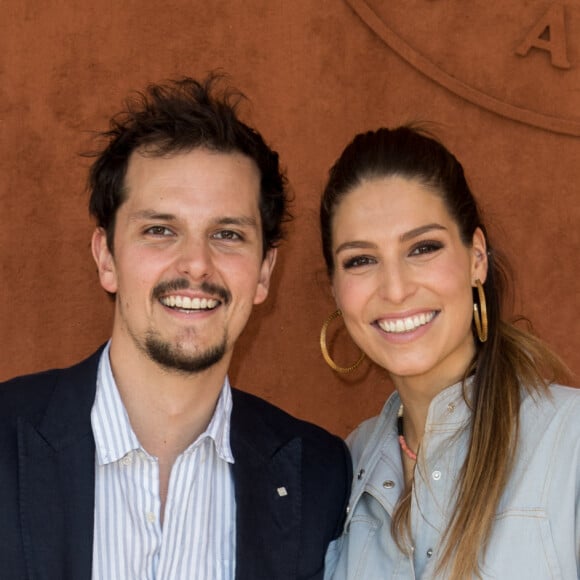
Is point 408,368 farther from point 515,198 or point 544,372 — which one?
point 515,198

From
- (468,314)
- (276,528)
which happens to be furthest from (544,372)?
(276,528)

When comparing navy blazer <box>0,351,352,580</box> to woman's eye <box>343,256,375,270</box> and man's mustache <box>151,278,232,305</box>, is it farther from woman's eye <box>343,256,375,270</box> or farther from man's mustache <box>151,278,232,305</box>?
woman's eye <box>343,256,375,270</box>

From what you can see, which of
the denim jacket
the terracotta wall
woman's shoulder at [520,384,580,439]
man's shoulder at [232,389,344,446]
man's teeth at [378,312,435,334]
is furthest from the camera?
the terracotta wall

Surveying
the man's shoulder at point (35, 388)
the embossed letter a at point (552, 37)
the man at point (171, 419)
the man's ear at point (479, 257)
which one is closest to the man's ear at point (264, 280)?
the man at point (171, 419)

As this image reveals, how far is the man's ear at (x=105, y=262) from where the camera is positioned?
283cm

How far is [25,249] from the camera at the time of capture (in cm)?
344

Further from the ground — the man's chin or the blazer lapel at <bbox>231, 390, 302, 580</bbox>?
the man's chin

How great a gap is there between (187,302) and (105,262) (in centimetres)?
33

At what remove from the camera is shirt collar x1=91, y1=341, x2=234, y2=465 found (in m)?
2.51

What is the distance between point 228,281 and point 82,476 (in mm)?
650

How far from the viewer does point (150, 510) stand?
2.48 m

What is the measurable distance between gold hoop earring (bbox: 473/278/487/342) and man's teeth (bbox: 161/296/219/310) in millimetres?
703

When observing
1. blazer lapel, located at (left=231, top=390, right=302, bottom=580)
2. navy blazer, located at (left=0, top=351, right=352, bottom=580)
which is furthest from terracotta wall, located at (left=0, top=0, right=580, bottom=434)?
blazer lapel, located at (left=231, top=390, right=302, bottom=580)

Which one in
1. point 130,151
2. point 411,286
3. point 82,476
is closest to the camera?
point 82,476
